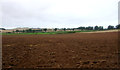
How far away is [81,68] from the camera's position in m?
4.14

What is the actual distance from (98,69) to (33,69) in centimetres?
310

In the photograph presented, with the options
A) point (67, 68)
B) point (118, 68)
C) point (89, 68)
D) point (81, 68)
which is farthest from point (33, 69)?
point (118, 68)

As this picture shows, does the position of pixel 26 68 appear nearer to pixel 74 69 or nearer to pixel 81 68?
pixel 74 69

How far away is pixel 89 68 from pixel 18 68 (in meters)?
3.50

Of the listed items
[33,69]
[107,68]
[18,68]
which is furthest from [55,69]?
[107,68]

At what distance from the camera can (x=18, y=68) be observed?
426cm

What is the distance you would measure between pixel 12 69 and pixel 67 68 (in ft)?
8.84

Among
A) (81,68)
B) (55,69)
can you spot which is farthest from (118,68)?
(55,69)

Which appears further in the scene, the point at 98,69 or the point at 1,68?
the point at 1,68

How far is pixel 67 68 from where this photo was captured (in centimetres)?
417

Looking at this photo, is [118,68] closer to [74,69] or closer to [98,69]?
[98,69]

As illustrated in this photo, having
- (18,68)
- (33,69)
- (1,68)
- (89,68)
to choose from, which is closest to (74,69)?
(89,68)

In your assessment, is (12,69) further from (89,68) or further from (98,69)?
(98,69)

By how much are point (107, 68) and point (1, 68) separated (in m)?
5.28
